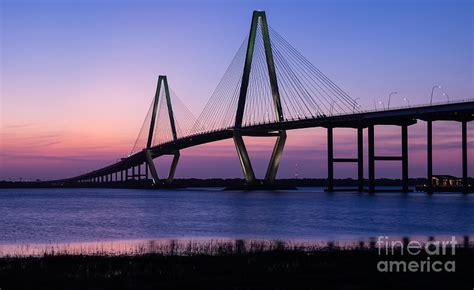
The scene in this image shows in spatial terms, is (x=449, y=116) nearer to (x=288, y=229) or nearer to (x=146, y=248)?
(x=288, y=229)

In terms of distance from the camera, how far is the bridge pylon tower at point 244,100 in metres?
93.0

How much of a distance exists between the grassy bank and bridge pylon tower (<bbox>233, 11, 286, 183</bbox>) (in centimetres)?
6924

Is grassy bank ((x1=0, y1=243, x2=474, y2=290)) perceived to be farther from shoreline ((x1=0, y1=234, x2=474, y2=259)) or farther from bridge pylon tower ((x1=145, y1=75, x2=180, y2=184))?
bridge pylon tower ((x1=145, y1=75, x2=180, y2=184))

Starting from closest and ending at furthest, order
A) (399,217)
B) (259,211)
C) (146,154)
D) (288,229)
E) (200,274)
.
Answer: (200,274)
(288,229)
(399,217)
(259,211)
(146,154)

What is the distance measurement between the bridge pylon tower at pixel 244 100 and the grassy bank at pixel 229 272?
69.2m

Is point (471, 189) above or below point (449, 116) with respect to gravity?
below

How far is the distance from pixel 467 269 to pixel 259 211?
43816mm

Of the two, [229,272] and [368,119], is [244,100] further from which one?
[229,272]

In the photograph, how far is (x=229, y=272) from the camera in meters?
19.5

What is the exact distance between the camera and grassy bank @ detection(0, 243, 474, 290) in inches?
688

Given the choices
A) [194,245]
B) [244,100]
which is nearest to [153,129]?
[244,100]

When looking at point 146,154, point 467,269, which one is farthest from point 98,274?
point 146,154

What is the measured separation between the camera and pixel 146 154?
142500 mm

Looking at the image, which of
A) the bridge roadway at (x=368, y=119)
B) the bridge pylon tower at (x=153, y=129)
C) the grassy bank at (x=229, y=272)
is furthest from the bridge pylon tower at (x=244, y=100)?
the grassy bank at (x=229, y=272)
